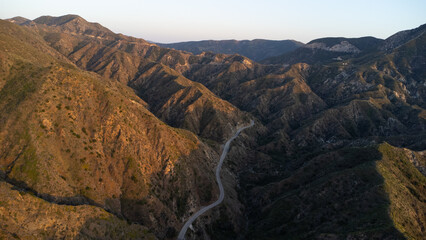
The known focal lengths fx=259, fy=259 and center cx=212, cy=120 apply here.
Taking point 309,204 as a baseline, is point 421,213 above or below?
above

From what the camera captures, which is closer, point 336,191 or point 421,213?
point 421,213

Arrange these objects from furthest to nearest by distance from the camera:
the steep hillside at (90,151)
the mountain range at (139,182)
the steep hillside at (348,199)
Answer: the steep hillside at (348,199), the steep hillside at (90,151), the mountain range at (139,182)

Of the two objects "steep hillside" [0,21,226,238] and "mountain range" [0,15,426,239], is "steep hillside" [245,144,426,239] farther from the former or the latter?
"steep hillside" [0,21,226,238]

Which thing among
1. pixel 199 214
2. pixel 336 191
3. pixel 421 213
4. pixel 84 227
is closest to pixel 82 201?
pixel 84 227

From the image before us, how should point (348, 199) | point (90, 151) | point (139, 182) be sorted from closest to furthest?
point (90, 151)
point (139, 182)
point (348, 199)

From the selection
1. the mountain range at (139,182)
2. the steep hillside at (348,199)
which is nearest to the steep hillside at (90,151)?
the mountain range at (139,182)

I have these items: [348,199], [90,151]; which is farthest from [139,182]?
[348,199]

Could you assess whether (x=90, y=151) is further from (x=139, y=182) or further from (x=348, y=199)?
(x=348, y=199)

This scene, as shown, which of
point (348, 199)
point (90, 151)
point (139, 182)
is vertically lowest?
point (139, 182)

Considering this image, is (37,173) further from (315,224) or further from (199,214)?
(315,224)

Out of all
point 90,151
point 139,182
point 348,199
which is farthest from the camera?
point 348,199

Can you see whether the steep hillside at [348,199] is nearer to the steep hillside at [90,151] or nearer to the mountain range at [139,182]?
the mountain range at [139,182]
